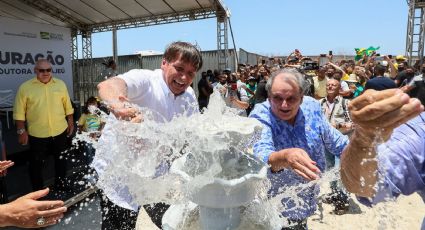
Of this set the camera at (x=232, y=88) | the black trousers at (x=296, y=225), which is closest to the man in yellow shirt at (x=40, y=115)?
the black trousers at (x=296, y=225)

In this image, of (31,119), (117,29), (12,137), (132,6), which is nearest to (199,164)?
(31,119)

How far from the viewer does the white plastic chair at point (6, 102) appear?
690 centimetres

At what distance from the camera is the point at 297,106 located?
7.82ft

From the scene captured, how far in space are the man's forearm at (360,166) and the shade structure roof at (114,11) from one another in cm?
917

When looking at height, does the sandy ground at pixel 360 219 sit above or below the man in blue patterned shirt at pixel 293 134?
below

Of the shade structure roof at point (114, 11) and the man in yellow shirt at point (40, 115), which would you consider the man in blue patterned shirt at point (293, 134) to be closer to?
the man in yellow shirt at point (40, 115)

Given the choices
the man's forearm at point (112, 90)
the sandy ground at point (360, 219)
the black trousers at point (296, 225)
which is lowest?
the sandy ground at point (360, 219)

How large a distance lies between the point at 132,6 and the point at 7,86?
14.5 feet

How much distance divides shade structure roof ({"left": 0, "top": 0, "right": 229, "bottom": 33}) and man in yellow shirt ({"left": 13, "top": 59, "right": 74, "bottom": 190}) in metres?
5.22

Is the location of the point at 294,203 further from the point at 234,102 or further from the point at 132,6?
the point at 132,6

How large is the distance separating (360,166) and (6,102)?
7369 mm

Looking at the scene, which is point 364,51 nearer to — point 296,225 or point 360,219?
point 360,219

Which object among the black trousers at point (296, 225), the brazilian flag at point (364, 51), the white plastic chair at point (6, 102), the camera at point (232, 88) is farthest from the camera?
the brazilian flag at point (364, 51)

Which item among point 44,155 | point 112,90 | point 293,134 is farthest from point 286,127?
point 44,155
